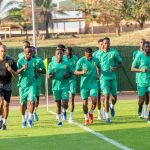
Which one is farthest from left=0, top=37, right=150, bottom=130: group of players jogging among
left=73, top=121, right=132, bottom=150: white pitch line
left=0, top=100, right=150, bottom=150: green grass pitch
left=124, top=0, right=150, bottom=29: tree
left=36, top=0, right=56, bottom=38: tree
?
left=36, top=0, right=56, bottom=38: tree

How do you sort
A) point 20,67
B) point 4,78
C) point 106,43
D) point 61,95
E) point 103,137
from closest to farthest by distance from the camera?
point 103,137, point 4,78, point 20,67, point 61,95, point 106,43

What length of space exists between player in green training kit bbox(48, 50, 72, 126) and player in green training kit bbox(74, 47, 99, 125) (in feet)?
1.05

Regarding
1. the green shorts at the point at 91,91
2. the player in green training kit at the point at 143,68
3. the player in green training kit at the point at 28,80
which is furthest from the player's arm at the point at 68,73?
the player in green training kit at the point at 143,68

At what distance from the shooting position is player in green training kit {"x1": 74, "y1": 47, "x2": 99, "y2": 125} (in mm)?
16531

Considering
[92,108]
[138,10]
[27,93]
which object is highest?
[138,10]

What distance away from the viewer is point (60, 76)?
16.5 m

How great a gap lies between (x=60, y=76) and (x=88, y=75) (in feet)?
2.41

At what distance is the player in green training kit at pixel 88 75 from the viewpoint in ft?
54.2

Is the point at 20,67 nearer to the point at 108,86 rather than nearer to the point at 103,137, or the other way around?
the point at 108,86

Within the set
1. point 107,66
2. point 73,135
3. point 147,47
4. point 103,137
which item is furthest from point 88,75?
point 103,137

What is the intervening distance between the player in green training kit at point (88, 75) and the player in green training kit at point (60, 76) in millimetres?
320

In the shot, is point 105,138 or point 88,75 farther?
point 88,75

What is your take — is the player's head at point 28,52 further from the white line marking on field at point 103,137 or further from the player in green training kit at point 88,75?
the white line marking on field at point 103,137

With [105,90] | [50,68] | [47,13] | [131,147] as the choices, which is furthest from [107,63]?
[47,13]
